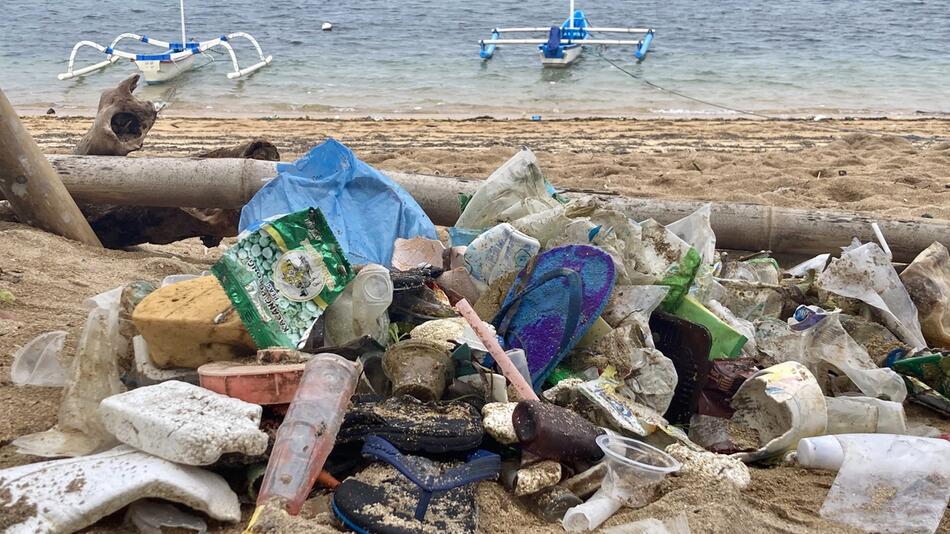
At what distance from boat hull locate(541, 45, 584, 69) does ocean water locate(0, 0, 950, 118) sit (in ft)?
1.07

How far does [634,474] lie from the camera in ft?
6.20

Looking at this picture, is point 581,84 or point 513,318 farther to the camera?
point 581,84

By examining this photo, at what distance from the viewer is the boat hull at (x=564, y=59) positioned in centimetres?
1580

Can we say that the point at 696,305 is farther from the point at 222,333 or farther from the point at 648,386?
the point at 222,333

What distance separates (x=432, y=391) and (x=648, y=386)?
0.69m

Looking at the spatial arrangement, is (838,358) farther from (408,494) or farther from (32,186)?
(32,186)

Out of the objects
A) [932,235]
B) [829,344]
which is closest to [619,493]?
[829,344]

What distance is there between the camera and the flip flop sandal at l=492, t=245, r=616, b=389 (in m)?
2.49

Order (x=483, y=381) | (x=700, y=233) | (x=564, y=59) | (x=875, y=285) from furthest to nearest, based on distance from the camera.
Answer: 1. (x=564, y=59)
2. (x=700, y=233)
3. (x=875, y=285)
4. (x=483, y=381)

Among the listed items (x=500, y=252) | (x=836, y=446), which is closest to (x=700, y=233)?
(x=500, y=252)

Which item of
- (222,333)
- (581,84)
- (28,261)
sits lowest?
(581,84)

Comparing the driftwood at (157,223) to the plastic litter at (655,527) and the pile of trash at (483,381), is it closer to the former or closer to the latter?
the pile of trash at (483,381)

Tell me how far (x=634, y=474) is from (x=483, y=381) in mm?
523

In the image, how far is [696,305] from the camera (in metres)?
2.74
